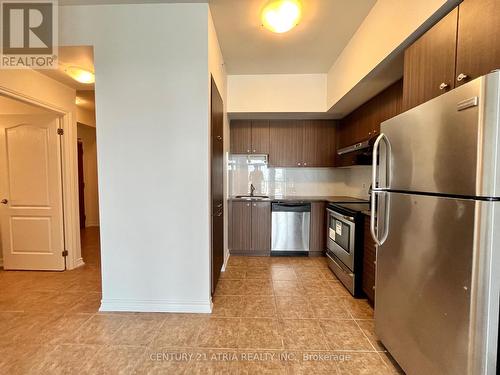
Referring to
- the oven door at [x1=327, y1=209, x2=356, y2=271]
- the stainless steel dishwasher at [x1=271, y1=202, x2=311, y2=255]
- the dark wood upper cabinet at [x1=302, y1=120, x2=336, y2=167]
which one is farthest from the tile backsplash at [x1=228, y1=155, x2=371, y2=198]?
the oven door at [x1=327, y1=209, x2=356, y2=271]

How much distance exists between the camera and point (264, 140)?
417 cm

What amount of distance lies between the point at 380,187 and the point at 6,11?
346cm

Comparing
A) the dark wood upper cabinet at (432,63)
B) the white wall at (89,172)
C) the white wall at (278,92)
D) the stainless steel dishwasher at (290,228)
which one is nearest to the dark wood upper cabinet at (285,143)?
the white wall at (278,92)

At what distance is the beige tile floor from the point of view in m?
1.64

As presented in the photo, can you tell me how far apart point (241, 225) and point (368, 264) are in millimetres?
1992

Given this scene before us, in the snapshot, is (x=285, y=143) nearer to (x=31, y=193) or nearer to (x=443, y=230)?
(x=443, y=230)

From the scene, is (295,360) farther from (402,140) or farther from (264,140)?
(264,140)

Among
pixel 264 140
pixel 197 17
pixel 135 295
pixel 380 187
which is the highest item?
pixel 197 17

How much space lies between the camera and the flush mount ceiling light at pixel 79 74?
270 centimetres

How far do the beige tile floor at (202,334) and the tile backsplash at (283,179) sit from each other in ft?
6.24

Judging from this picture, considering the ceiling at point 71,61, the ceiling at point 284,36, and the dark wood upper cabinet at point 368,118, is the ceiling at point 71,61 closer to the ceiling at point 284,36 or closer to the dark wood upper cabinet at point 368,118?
the ceiling at point 284,36

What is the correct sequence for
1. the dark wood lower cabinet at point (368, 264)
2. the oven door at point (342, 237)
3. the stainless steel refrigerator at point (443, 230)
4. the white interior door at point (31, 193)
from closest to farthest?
1. the stainless steel refrigerator at point (443, 230)
2. the dark wood lower cabinet at point (368, 264)
3. the oven door at point (342, 237)
4. the white interior door at point (31, 193)

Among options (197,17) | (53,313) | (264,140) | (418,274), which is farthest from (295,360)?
(264,140)

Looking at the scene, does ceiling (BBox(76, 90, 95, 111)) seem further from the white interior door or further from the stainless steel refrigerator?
the stainless steel refrigerator
